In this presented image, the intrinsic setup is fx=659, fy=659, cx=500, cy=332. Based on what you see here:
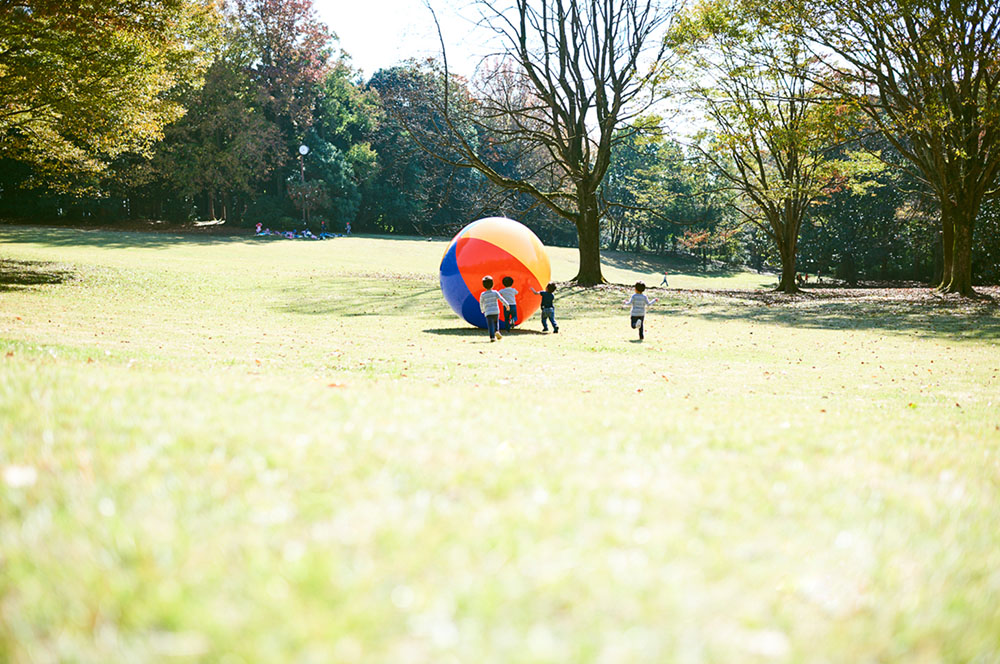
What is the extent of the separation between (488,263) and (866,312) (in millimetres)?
17435

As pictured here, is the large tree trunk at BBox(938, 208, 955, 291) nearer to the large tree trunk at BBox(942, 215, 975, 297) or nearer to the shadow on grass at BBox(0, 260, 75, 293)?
the large tree trunk at BBox(942, 215, 975, 297)

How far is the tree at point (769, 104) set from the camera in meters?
25.8

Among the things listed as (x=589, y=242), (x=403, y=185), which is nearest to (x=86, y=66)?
(x=589, y=242)

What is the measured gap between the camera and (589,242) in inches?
1248

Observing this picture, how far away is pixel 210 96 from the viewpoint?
51156 mm

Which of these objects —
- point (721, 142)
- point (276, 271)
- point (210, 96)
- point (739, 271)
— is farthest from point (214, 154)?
point (739, 271)

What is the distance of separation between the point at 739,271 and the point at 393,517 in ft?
241

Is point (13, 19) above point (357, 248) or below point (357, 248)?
above

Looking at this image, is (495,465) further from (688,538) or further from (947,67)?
(947,67)

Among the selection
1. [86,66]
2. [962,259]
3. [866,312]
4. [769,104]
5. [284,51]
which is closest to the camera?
[86,66]

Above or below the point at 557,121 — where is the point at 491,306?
below

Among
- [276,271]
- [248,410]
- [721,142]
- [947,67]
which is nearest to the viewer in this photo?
[248,410]

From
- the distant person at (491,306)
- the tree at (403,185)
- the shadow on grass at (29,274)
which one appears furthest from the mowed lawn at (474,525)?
the tree at (403,185)

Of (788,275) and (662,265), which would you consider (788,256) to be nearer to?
(788,275)
